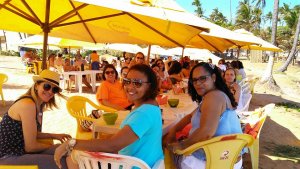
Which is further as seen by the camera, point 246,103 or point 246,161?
point 246,103

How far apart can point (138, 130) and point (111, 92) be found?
9.92 feet

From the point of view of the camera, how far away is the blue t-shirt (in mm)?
1904

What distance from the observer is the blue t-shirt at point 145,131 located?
6.25ft

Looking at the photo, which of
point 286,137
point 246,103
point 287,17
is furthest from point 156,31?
point 287,17

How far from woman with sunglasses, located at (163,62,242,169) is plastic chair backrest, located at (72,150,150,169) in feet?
2.77

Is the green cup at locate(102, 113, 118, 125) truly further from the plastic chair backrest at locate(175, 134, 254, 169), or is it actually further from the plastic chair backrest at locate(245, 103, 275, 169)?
the plastic chair backrest at locate(245, 103, 275, 169)

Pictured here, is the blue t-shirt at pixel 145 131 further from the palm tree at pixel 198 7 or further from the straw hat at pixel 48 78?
the palm tree at pixel 198 7

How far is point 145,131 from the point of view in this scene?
1924 millimetres

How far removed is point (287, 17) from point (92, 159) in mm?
55338

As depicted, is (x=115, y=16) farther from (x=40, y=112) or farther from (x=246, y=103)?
(x=246, y=103)

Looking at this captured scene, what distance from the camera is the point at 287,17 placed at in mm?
50531

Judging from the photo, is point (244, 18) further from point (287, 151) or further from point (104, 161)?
point (104, 161)

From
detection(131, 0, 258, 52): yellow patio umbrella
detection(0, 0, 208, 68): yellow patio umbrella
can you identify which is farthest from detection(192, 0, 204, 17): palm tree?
detection(0, 0, 208, 68): yellow patio umbrella

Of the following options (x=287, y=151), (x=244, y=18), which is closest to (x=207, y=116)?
(x=287, y=151)
